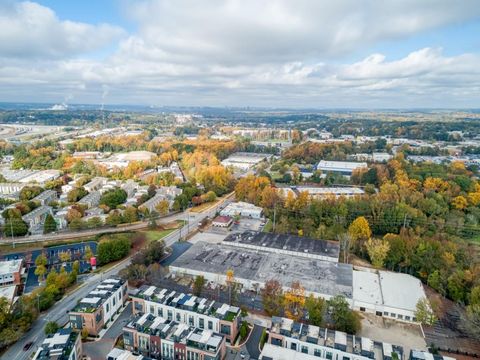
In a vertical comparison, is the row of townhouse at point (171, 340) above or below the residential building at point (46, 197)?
above

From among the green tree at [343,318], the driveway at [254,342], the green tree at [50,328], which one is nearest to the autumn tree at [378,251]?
the green tree at [343,318]

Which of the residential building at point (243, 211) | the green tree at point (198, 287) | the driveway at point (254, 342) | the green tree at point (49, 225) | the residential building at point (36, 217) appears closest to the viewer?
the driveway at point (254, 342)

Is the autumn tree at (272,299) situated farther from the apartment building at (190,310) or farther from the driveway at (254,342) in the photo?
the apartment building at (190,310)

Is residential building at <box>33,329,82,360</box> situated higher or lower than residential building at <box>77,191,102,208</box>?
higher

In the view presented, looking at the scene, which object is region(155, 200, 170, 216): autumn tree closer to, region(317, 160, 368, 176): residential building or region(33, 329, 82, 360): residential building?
region(33, 329, 82, 360): residential building

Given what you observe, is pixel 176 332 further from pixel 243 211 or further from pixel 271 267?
pixel 243 211

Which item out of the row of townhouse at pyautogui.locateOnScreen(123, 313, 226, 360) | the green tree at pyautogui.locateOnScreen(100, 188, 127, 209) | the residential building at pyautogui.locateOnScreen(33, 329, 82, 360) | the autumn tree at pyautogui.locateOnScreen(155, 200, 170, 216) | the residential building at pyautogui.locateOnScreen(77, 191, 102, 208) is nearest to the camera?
the residential building at pyautogui.locateOnScreen(33, 329, 82, 360)

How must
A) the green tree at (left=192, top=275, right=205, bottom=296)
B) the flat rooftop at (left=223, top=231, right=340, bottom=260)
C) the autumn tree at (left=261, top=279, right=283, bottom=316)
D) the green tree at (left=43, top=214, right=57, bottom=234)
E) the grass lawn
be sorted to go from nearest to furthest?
1. the autumn tree at (left=261, top=279, right=283, bottom=316)
2. the green tree at (left=192, top=275, right=205, bottom=296)
3. the flat rooftop at (left=223, top=231, right=340, bottom=260)
4. the green tree at (left=43, top=214, right=57, bottom=234)
5. the grass lawn

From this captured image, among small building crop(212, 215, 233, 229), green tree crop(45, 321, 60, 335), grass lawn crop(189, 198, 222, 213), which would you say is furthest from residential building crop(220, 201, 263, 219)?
green tree crop(45, 321, 60, 335)
